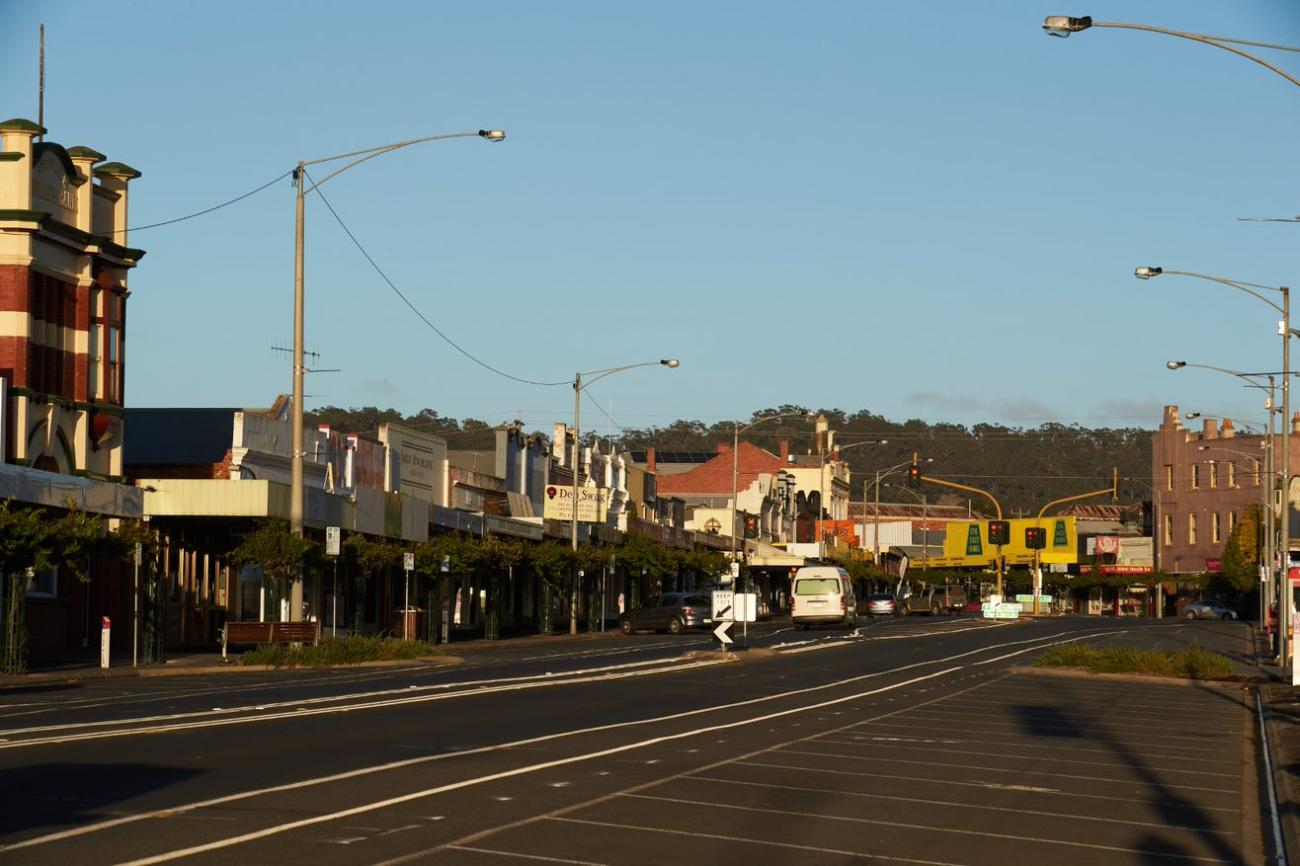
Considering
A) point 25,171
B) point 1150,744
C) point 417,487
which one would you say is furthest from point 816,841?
point 417,487

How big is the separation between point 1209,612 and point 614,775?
296 ft

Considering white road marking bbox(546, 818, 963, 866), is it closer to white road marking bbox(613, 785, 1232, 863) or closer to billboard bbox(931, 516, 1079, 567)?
white road marking bbox(613, 785, 1232, 863)

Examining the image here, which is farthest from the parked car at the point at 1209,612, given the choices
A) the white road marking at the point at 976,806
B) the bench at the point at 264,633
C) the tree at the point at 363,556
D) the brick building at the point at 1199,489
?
the white road marking at the point at 976,806

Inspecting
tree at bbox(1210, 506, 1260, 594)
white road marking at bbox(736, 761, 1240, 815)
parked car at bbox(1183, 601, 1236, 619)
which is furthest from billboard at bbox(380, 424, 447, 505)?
tree at bbox(1210, 506, 1260, 594)

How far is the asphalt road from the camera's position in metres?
12.3

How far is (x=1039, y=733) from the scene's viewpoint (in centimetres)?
2298

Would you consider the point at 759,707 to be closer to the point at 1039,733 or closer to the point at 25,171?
the point at 1039,733

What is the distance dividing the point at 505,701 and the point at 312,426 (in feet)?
97.9

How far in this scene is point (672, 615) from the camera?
64750 mm

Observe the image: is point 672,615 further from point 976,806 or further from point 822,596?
point 976,806

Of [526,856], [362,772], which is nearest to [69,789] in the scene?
[362,772]

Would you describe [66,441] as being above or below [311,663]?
above

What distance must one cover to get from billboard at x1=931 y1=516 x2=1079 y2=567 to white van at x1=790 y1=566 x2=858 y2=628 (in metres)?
71.6

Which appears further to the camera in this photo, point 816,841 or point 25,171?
point 25,171
